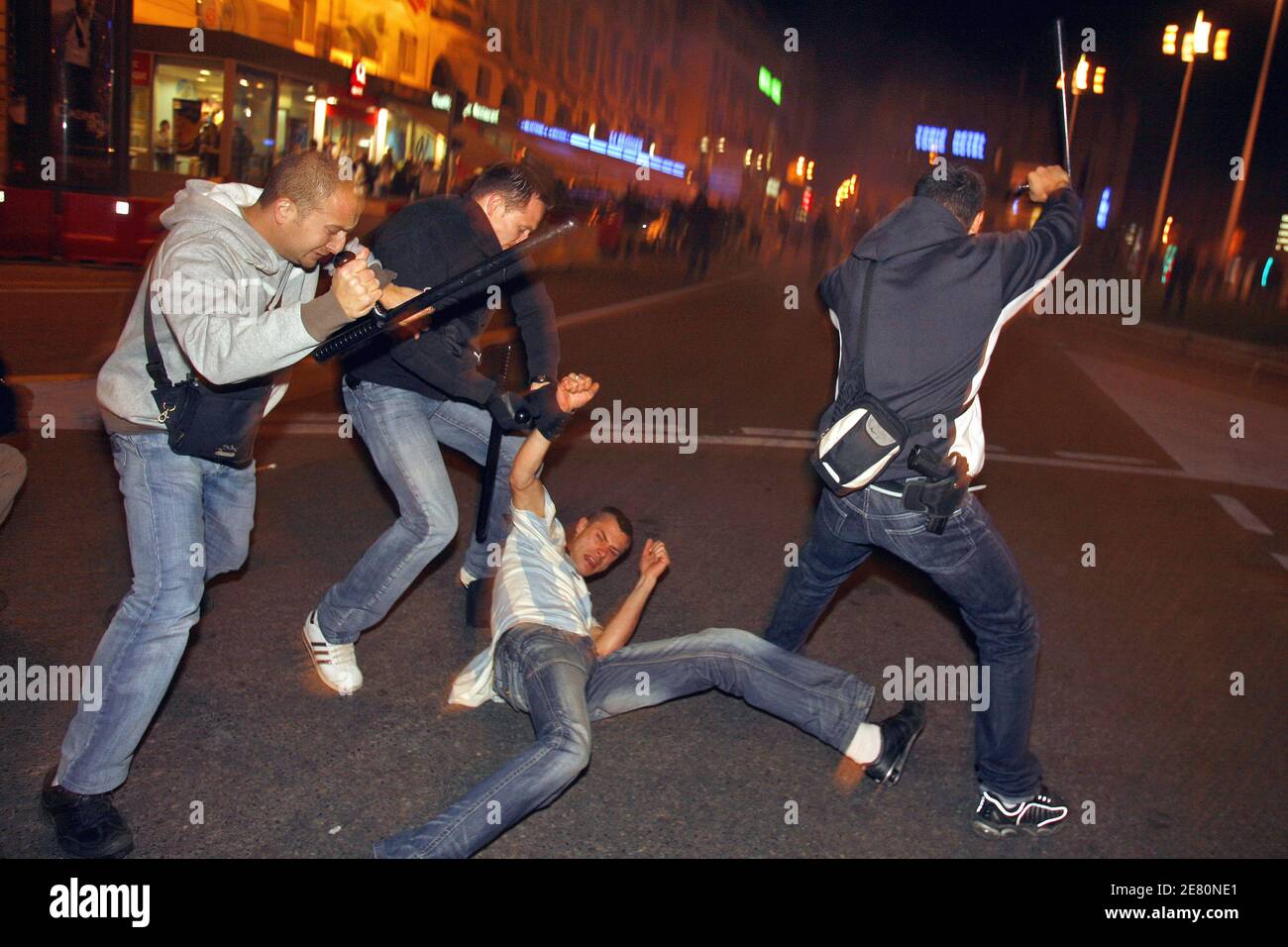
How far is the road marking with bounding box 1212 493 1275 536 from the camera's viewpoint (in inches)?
301

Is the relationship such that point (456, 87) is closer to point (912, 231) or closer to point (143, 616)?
point (912, 231)

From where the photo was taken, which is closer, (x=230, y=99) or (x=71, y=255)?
(x=71, y=255)

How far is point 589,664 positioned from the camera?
349 cm

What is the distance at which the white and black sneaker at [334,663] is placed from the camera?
386 cm

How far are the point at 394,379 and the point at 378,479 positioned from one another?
110 inches

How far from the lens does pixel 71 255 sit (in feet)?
48.3

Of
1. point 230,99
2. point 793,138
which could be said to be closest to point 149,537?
point 230,99

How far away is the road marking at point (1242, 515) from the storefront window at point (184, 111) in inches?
757

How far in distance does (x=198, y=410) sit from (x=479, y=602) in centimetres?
192

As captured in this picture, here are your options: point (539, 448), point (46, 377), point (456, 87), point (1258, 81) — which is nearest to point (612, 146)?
point (456, 87)

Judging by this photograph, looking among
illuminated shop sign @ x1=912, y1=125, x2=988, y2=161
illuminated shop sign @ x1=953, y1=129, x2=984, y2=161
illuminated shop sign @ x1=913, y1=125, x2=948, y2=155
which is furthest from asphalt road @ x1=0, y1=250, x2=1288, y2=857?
illuminated shop sign @ x1=953, y1=129, x2=984, y2=161

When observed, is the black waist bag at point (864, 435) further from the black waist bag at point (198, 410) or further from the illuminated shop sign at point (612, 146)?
the illuminated shop sign at point (612, 146)
